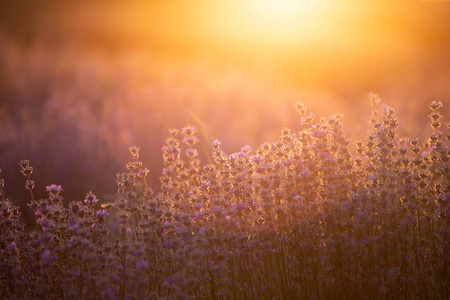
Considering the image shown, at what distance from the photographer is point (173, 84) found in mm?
12312

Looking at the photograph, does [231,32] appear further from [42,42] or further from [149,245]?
[149,245]

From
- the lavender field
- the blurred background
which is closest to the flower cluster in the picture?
the lavender field

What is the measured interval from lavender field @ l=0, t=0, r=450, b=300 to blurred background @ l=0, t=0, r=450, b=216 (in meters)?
0.06

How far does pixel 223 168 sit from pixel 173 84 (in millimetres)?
8081

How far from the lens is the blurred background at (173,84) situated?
878 centimetres

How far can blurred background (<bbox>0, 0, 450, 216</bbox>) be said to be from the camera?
8.78m

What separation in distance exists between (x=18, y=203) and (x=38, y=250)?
4.95 m

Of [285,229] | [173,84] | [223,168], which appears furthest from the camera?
[173,84]

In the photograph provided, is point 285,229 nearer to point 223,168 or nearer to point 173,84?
point 223,168

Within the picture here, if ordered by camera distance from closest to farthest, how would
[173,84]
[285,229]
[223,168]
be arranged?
[285,229], [223,168], [173,84]

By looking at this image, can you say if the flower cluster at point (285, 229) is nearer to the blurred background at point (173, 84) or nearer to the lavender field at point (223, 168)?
the lavender field at point (223, 168)

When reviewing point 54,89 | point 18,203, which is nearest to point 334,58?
point 54,89

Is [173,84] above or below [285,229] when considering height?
above

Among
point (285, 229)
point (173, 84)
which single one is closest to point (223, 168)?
point (285, 229)
